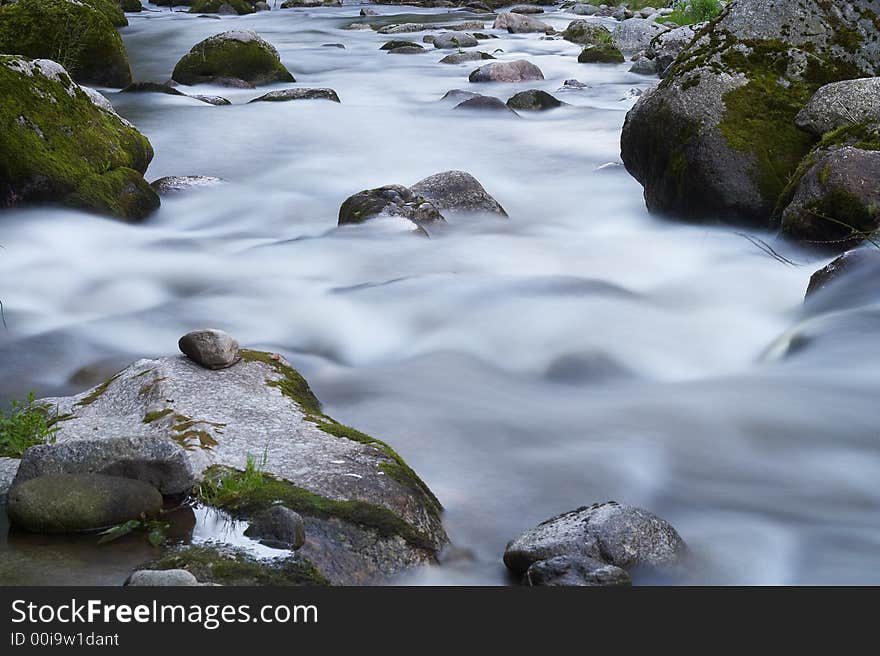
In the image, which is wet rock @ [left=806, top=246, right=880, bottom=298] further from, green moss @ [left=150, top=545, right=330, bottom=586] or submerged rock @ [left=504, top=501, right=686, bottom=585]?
green moss @ [left=150, top=545, right=330, bottom=586]

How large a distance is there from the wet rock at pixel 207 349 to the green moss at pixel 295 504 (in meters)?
1.21

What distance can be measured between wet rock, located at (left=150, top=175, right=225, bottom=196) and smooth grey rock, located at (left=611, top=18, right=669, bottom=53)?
1459 cm

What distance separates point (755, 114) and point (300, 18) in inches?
1042

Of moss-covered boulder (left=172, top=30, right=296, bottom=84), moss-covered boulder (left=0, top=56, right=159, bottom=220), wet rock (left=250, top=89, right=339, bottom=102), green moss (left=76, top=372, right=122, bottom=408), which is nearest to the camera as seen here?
green moss (left=76, top=372, right=122, bottom=408)

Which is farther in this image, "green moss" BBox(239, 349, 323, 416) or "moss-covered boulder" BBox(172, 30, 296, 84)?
"moss-covered boulder" BBox(172, 30, 296, 84)

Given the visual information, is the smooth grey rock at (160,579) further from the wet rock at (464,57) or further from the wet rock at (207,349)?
the wet rock at (464,57)

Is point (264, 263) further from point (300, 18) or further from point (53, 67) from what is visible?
point (300, 18)

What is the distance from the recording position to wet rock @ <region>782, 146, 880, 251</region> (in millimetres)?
7578

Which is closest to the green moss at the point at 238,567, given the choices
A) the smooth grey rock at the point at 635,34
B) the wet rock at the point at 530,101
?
the wet rock at the point at 530,101

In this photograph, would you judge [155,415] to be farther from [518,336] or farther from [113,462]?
[518,336]

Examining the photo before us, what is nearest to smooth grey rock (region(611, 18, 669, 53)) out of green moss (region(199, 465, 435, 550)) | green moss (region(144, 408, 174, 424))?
green moss (region(144, 408, 174, 424))

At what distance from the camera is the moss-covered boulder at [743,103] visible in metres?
8.98

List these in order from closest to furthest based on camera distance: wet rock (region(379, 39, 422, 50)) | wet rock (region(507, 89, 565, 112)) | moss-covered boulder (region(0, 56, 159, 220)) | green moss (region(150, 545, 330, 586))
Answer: green moss (region(150, 545, 330, 586)) → moss-covered boulder (region(0, 56, 159, 220)) → wet rock (region(507, 89, 565, 112)) → wet rock (region(379, 39, 422, 50))

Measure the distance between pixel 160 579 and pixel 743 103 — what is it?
7.42 meters
